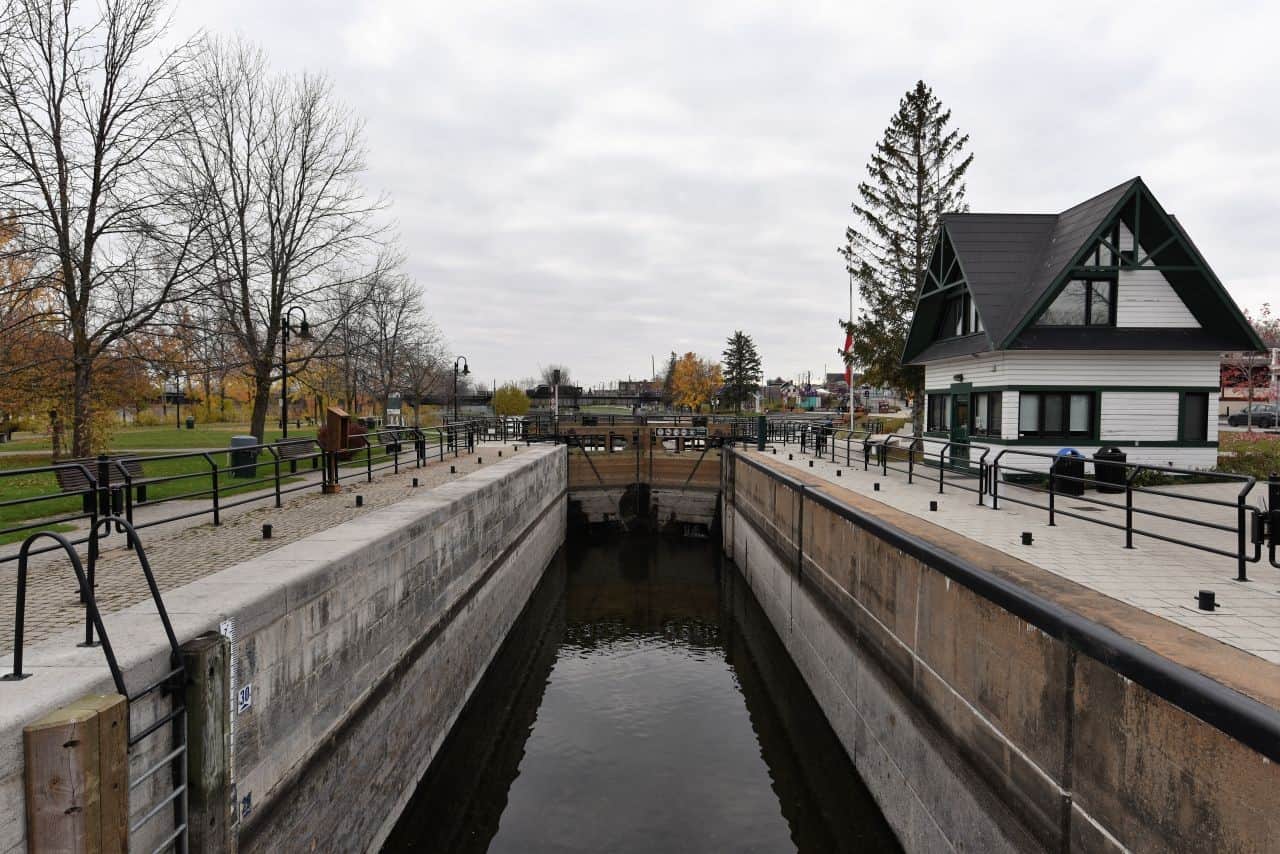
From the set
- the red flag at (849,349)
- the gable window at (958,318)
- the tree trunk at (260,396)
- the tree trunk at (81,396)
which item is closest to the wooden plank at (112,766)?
the tree trunk at (81,396)

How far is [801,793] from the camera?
10.3 metres

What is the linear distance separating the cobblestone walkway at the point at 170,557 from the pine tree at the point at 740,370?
80.5m

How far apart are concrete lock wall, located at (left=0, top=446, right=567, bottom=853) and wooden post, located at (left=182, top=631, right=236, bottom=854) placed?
201mm

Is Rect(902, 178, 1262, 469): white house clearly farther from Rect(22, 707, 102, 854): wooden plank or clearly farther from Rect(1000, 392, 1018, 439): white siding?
Rect(22, 707, 102, 854): wooden plank

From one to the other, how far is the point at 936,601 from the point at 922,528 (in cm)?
281

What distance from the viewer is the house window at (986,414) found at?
19.0 meters

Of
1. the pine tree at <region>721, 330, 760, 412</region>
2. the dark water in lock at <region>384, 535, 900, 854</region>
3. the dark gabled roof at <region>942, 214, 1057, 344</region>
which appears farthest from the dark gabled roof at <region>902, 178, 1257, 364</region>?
the pine tree at <region>721, 330, 760, 412</region>

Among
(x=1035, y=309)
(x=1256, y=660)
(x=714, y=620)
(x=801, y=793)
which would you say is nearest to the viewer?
(x=1256, y=660)

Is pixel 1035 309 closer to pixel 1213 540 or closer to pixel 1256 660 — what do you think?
pixel 1213 540

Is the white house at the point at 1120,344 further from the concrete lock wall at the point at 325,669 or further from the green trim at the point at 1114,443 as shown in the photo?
the concrete lock wall at the point at 325,669

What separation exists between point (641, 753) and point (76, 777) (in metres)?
8.61

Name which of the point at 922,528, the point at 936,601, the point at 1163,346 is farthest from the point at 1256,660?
the point at 1163,346

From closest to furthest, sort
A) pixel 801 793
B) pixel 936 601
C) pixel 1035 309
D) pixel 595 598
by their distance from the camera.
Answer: pixel 936 601, pixel 801 793, pixel 1035 309, pixel 595 598

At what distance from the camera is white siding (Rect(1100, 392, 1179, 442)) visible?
60.1 feet
